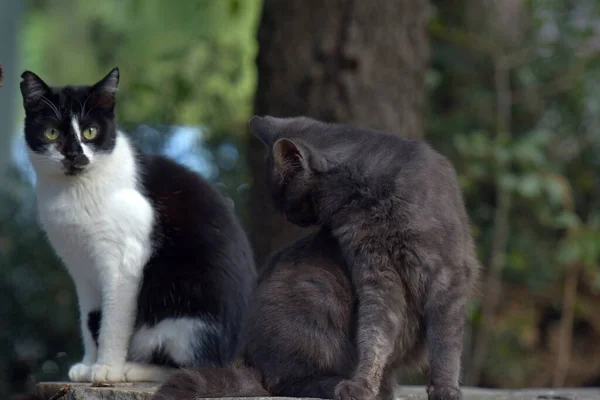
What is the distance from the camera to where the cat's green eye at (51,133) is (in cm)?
319

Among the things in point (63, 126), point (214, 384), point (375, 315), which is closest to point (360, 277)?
point (375, 315)

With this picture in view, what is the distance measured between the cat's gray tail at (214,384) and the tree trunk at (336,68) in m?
2.18

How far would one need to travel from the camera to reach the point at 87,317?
3.38 m

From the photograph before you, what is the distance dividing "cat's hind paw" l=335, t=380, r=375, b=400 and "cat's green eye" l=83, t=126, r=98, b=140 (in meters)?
1.50

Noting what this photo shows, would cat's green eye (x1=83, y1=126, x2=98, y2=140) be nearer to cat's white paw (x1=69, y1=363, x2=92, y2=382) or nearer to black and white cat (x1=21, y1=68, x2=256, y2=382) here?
black and white cat (x1=21, y1=68, x2=256, y2=382)

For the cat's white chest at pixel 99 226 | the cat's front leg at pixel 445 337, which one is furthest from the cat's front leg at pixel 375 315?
the cat's white chest at pixel 99 226

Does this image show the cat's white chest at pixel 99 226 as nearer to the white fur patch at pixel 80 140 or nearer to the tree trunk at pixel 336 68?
the white fur patch at pixel 80 140

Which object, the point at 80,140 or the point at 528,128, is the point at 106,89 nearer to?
the point at 80,140

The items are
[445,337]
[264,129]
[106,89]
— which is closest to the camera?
[445,337]

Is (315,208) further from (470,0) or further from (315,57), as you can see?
(470,0)

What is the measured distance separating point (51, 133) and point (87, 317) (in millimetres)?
800

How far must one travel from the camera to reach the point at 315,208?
279 centimetres

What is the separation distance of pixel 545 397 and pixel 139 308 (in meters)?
1.78

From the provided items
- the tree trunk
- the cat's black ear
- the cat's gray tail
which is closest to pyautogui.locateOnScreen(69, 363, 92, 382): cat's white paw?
the cat's gray tail
